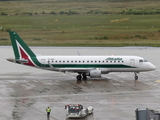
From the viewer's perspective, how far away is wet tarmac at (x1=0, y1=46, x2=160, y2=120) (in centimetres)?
3762

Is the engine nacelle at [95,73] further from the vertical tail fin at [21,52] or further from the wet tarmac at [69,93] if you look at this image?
the vertical tail fin at [21,52]

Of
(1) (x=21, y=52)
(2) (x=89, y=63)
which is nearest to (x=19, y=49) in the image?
(1) (x=21, y=52)

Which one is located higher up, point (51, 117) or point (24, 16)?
point (24, 16)

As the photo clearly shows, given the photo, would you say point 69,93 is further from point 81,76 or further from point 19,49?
point 19,49

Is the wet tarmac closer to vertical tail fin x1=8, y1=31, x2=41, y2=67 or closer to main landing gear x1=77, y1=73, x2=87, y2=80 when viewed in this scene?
main landing gear x1=77, y1=73, x2=87, y2=80

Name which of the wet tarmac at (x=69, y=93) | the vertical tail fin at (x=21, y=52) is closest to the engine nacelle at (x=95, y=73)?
the wet tarmac at (x=69, y=93)

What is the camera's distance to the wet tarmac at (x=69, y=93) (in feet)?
123

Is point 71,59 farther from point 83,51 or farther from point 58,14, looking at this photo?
point 58,14

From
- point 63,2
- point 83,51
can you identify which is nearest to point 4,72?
point 83,51

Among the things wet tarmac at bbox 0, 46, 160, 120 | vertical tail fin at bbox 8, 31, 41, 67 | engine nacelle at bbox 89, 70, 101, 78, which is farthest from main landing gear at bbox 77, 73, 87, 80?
vertical tail fin at bbox 8, 31, 41, 67

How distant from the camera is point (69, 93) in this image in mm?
46406

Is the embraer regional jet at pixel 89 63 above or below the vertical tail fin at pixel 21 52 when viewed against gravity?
below

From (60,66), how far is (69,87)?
5753 mm

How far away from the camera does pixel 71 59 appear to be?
55062 millimetres
